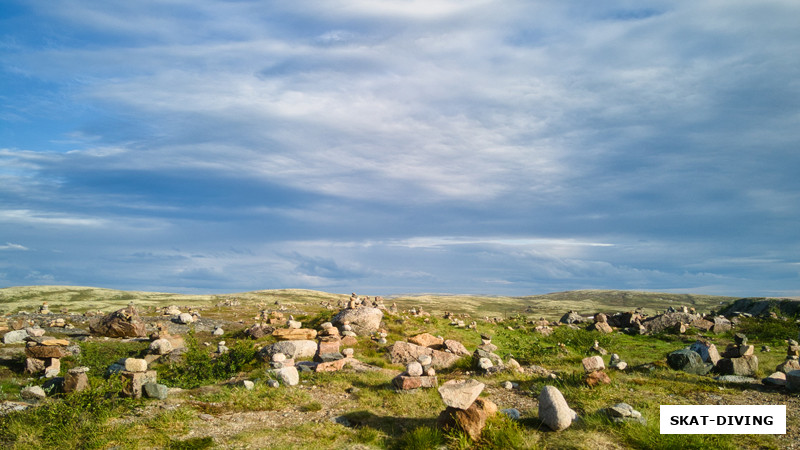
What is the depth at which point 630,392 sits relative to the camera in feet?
48.8

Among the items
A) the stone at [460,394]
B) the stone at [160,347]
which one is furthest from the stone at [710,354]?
the stone at [160,347]

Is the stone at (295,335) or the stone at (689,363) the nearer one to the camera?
the stone at (689,363)

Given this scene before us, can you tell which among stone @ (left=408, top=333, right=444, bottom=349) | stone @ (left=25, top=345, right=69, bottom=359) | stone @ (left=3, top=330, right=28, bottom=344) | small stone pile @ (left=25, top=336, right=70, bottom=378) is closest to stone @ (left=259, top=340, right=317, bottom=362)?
stone @ (left=408, top=333, right=444, bottom=349)

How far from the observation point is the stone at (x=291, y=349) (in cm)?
2036

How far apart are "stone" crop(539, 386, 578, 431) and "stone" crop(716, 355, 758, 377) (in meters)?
10.5

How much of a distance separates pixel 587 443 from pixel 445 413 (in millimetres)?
3441

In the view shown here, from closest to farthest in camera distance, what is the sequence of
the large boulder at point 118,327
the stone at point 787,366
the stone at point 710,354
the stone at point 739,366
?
the stone at point 787,366 → the stone at point 739,366 → the stone at point 710,354 → the large boulder at point 118,327

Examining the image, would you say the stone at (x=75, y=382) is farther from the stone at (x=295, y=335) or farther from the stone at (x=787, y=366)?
the stone at (x=787, y=366)

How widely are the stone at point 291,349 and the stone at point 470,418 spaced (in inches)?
432

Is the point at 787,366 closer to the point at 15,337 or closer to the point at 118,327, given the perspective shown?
the point at 118,327

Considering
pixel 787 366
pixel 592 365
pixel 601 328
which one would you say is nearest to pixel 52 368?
pixel 592 365

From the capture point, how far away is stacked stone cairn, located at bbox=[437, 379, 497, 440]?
35.3 feet

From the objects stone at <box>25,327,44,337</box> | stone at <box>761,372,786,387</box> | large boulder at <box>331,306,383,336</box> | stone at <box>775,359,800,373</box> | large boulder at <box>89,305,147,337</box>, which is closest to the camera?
stone at <box>761,372,786,387</box>

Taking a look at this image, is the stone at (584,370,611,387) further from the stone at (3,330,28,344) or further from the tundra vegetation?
the stone at (3,330,28,344)
